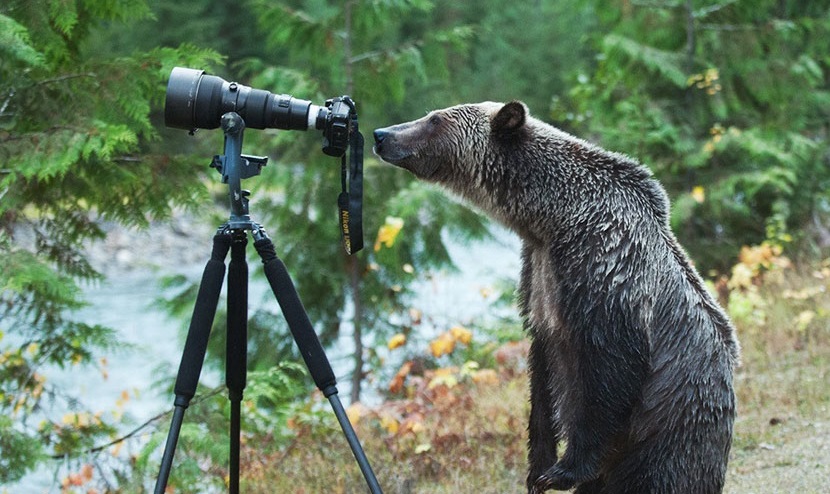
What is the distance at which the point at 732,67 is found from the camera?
9.62 meters

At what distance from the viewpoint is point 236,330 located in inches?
136

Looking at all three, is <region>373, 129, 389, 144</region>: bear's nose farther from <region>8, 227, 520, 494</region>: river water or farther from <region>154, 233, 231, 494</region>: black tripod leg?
<region>8, 227, 520, 494</region>: river water

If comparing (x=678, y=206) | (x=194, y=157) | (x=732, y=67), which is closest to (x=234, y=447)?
(x=194, y=157)

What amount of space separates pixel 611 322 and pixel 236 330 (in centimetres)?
141

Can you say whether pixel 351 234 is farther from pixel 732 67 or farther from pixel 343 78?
pixel 732 67

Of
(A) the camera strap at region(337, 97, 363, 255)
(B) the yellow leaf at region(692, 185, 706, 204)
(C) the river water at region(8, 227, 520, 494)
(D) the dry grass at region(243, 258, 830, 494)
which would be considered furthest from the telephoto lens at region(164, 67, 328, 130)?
(B) the yellow leaf at region(692, 185, 706, 204)

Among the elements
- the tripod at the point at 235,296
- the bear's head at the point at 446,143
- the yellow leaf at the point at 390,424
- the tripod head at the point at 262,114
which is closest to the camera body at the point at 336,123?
the tripod head at the point at 262,114

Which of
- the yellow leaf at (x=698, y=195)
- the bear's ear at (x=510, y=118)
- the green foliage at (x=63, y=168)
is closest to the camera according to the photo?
the bear's ear at (x=510, y=118)

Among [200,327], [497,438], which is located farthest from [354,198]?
[497,438]

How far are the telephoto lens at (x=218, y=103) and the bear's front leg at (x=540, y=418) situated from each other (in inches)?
52.4

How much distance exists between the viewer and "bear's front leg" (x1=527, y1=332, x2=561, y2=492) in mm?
3701

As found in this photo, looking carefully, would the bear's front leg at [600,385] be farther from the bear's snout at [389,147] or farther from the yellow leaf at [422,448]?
the yellow leaf at [422,448]

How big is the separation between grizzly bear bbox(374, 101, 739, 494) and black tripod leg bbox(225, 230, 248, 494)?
1047 mm

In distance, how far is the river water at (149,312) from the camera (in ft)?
27.0
